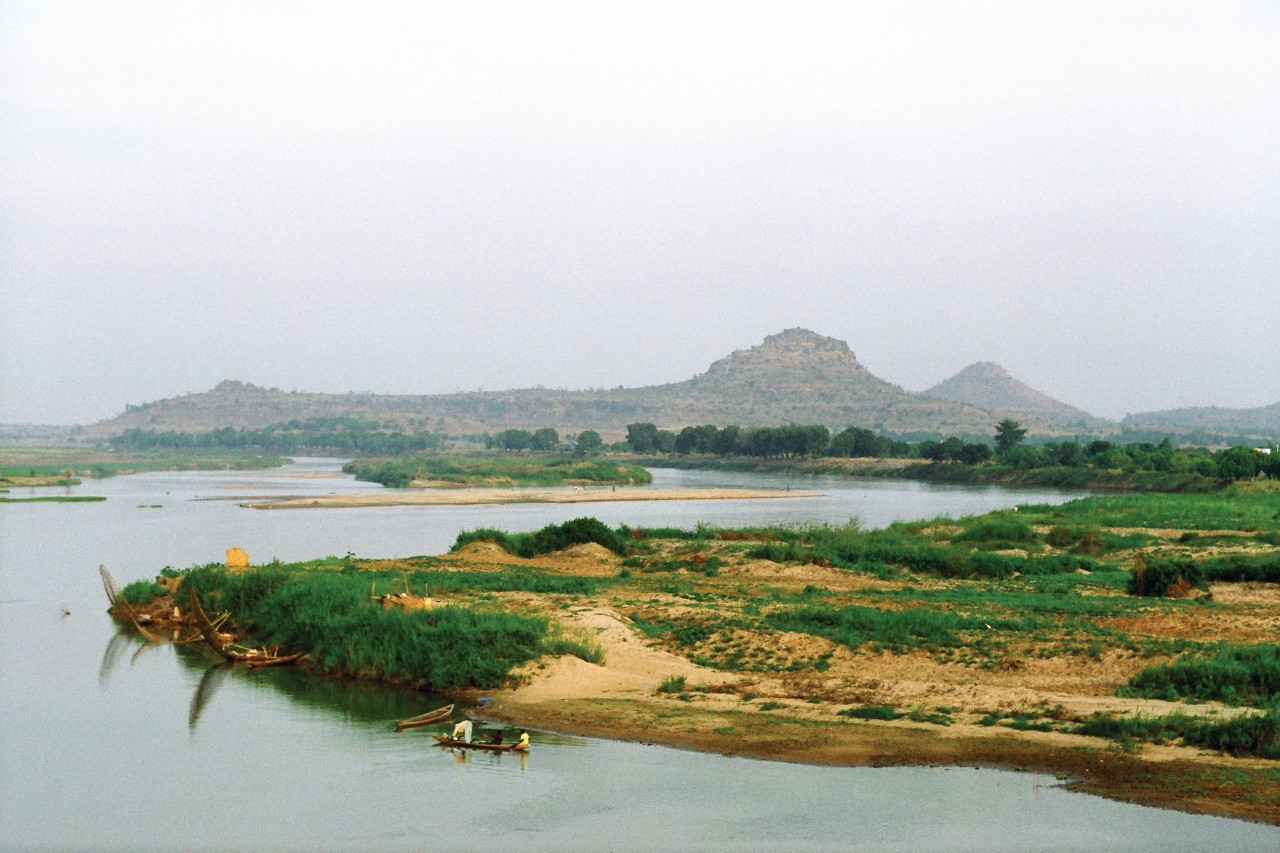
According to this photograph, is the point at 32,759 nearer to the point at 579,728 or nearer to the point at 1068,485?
the point at 579,728

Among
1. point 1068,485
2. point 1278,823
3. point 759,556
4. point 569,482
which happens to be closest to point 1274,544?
point 759,556

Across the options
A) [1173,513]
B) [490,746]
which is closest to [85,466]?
[1173,513]

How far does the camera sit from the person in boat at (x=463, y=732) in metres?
17.2

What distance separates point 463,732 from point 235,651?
980 cm

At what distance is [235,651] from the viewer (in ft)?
83.1

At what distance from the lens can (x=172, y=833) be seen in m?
14.1

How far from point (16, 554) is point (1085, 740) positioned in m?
43.4

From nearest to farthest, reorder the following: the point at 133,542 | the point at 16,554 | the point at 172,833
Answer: the point at 172,833, the point at 16,554, the point at 133,542

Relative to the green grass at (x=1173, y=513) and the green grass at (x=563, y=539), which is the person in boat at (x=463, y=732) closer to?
the green grass at (x=563, y=539)

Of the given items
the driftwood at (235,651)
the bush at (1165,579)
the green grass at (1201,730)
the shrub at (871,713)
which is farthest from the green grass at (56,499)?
the green grass at (1201,730)

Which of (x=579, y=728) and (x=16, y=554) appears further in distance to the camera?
(x=16, y=554)

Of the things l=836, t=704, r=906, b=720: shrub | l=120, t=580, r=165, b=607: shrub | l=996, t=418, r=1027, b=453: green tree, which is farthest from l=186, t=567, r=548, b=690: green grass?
l=996, t=418, r=1027, b=453: green tree

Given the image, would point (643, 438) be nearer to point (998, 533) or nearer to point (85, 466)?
point (85, 466)

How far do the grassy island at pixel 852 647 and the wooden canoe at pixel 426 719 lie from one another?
96cm
